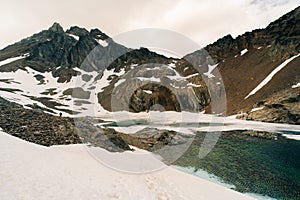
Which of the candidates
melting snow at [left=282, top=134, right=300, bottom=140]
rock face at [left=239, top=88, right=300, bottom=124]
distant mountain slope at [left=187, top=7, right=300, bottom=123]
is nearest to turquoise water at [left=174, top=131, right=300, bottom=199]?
melting snow at [left=282, top=134, right=300, bottom=140]

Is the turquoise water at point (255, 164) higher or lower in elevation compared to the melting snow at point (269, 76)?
lower

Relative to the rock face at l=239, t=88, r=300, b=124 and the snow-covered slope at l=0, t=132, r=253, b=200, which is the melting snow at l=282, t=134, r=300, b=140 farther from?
the snow-covered slope at l=0, t=132, r=253, b=200

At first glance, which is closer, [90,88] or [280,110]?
[280,110]

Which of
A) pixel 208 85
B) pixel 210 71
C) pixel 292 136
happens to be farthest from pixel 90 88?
pixel 292 136

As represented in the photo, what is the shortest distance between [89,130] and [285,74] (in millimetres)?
90983

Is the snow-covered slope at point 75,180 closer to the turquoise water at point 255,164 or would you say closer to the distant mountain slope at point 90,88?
the turquoise water at point 255,164

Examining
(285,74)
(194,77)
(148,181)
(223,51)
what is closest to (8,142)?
(148,181)

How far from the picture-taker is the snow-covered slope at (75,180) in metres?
12.1

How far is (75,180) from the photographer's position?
47.7ft

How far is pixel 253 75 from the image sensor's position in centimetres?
11438

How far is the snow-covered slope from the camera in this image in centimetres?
1213

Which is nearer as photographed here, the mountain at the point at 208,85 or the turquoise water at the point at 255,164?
the turquoise water at the point at 255,164

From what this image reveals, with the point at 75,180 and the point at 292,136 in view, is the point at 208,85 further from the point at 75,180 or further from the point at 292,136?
the point at 75,180

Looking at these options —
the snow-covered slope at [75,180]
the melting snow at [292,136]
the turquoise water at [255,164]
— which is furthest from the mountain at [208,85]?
the snow-covered slope at [75,180]
